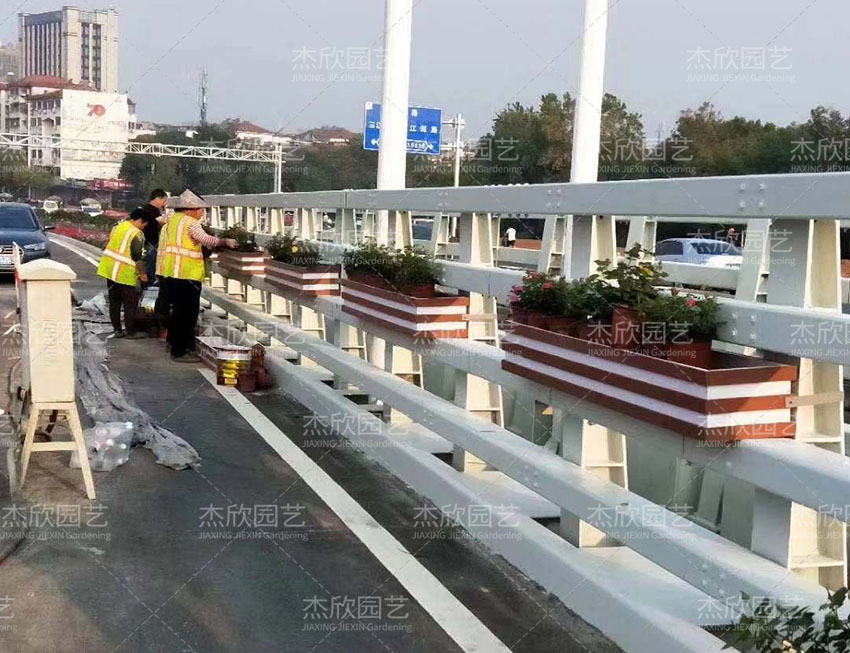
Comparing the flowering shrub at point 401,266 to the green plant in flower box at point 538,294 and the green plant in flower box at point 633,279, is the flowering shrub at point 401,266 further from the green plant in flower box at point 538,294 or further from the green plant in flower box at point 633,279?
the green plant in flower box at point 633,279

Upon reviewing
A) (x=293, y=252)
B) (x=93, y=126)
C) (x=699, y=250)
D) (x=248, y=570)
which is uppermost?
(x=93, y=126)

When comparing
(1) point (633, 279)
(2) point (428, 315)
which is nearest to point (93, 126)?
(2) point (428, 315)

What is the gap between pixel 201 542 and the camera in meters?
6.41

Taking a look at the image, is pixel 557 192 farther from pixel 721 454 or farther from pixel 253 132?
pixel 253 132

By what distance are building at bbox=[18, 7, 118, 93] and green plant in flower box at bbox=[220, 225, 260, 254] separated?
263ft

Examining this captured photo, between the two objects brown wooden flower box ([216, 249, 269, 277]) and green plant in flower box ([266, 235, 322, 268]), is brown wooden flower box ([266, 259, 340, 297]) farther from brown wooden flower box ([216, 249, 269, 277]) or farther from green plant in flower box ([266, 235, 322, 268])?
brown wooden flower box ([216, 249, 269, 277])

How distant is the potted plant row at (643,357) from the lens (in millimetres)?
4238

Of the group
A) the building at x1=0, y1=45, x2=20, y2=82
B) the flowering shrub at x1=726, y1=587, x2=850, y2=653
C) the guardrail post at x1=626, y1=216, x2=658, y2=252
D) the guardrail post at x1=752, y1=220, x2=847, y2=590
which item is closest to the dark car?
the guardrail post at x1=626, y1=216, x2=658, y2=252

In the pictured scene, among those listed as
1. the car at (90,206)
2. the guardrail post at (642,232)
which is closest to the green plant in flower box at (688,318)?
the guardrail post at (642,232)

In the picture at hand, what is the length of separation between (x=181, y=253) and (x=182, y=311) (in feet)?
2.20

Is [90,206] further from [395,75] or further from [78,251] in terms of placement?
[395,75]

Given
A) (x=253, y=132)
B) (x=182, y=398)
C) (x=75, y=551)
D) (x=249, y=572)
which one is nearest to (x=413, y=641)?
(x=249, y=572)

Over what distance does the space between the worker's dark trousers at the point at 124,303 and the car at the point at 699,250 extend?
9.07m

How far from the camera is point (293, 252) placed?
11.5 metres
